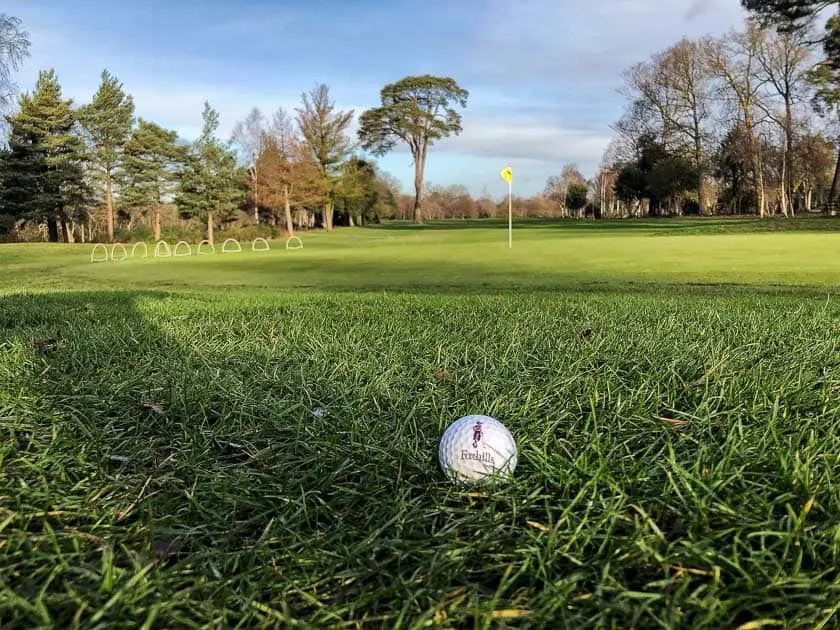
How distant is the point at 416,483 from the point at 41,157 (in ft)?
126

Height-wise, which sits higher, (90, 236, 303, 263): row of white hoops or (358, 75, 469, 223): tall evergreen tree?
(358, 75, 469, 223): tall evergreen tree

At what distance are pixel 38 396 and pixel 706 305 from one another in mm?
5031

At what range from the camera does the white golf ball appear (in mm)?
1715

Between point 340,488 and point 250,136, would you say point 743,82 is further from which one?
point 340,488

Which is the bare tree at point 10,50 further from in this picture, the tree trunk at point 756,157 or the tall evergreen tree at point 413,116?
the tree trunk at point 756,157

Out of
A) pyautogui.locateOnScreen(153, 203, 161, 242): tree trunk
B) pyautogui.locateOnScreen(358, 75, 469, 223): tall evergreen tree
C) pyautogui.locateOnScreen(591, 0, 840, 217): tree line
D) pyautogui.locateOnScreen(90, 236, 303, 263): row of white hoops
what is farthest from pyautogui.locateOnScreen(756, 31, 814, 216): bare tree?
pyautogui.locateOnScreen(153, 203, 161, 242): tree trunk

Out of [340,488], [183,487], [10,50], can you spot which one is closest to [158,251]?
[10,50]

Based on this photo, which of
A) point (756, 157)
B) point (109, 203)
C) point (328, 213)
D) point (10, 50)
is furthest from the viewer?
point (328, 213)

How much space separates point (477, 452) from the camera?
1.71m

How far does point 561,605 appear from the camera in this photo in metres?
1.19

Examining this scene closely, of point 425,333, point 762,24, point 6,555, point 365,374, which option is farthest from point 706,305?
point 762,24

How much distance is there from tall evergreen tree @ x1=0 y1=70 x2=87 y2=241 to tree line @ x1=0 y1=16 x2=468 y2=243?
0.22 feet

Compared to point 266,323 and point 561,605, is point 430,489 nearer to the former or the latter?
point 561,605

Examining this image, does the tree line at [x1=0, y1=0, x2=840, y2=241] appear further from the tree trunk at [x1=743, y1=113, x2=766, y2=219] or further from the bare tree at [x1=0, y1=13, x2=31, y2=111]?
the bare tree at [x1=0, y1=13, x2=31, y2=111]
